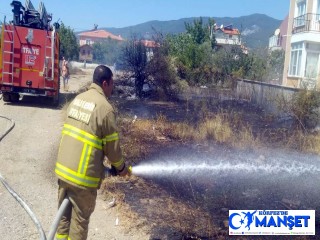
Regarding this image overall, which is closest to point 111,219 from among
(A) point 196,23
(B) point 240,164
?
(B) point 240,164

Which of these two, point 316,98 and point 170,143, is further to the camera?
point 316,98

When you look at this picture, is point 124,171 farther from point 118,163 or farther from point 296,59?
point 296,59

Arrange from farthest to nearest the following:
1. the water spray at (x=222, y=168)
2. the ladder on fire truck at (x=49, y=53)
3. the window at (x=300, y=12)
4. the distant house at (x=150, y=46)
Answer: the window at (x=300, y=12)
the distant house at (x=150, y=46)
the ladder on fire truck at (x=49, y=53)
the water spray at (x=222, y=168)

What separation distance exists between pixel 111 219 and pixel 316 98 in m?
7.93

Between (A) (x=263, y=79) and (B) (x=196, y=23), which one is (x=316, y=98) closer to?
(A) (x=263, y=79)

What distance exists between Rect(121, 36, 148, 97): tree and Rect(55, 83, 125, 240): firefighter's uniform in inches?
571

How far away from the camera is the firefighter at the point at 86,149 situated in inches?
123

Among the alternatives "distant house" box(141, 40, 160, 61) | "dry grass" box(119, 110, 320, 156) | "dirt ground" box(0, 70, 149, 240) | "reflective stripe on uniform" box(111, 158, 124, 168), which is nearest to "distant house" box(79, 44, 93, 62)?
"distant house" box(141, 40, 160, 61)

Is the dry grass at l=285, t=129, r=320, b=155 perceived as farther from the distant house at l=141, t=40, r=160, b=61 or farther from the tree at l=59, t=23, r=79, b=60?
the tree at l=59, t=23, r=79, b=60

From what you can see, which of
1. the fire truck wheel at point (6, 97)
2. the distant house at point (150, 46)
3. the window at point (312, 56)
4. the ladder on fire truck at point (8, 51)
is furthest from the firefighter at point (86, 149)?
the window at point (312, 56)

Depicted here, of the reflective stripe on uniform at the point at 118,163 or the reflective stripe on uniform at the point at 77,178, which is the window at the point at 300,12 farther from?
the reflective stripe on uniform at the point at 77,178

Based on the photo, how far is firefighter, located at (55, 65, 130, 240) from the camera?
3.12 m

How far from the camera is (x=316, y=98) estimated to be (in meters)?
10.3

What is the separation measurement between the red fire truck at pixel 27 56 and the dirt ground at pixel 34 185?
2.70 metres
